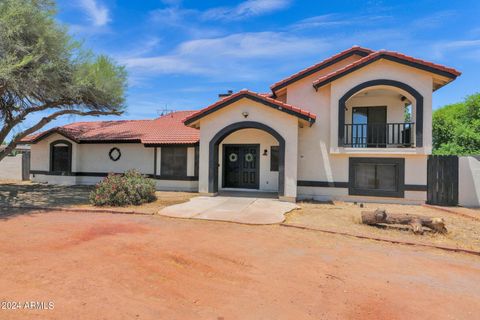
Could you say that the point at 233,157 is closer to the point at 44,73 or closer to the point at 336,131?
the point at 336,131

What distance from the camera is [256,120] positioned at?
11961 millimetres

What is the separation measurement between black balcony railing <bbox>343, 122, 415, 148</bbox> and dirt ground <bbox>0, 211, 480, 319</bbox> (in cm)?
738

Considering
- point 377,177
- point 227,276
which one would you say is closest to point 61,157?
point 227,276

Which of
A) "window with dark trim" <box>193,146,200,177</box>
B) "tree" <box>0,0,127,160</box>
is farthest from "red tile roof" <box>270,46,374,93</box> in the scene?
"tree" <box>0,0,127,160</box>

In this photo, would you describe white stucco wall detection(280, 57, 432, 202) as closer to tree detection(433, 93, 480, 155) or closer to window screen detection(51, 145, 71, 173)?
tree detection(433, 93, 480, 155)

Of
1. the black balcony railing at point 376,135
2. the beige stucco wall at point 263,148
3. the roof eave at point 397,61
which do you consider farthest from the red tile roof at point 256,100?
the beige stucco wall at point 263,148

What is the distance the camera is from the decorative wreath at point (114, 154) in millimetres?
16734

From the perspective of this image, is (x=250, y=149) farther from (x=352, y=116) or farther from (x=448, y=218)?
(x=448, y=218)

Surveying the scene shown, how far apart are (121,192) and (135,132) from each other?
7.91 meters

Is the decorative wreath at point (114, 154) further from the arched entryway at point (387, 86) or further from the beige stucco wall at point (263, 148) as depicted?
the arched entryway at point (387, 86)

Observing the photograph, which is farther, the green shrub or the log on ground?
the green shrub

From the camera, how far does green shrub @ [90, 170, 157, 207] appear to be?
10070 millimetres

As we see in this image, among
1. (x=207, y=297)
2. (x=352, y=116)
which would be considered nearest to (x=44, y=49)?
(x=207, y=297)

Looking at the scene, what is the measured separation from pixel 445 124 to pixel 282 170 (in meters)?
19.1
